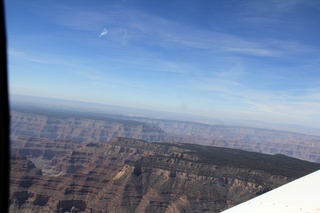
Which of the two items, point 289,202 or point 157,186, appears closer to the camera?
point 289,202

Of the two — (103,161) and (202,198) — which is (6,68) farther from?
(103,161)

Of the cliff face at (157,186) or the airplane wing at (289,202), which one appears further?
the cliff face at (157,186)

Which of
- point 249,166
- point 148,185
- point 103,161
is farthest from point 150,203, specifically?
point 103,161

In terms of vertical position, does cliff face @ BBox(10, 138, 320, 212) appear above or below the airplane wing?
below

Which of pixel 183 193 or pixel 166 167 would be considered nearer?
pixel 183 193

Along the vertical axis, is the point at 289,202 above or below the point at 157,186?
above

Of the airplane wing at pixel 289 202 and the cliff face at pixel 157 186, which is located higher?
the airplane wing at pixel 289 202

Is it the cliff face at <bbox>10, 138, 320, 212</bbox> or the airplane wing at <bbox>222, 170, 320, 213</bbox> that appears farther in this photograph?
the cliff face at <bbox>10, 138, 320, 212</bbox>

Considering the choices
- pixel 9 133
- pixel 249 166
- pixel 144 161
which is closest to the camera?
pixel 9 133
